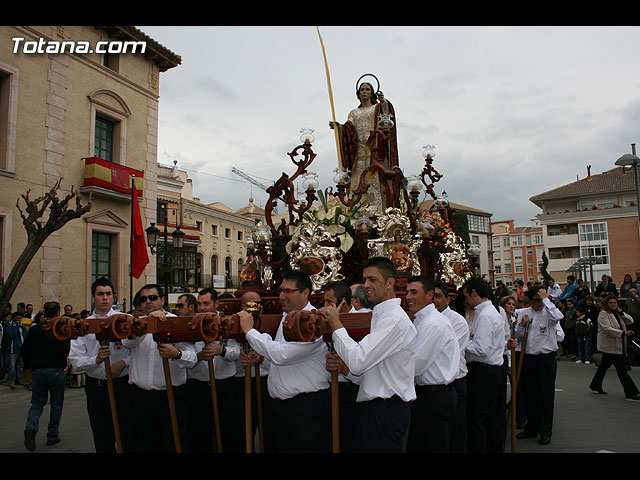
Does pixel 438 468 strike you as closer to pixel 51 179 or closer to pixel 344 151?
pixel 344 151

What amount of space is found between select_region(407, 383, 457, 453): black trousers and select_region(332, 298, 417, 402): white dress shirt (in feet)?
2.32

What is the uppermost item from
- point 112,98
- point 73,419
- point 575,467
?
point 112,98

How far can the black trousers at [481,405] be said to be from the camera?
5.09 metres

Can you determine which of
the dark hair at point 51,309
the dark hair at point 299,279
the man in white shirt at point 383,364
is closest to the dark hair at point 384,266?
the man in white shirt at point 383,364

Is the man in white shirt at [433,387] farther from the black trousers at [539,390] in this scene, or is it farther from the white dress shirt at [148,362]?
the black trousers at [539,390]

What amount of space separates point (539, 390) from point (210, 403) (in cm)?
414

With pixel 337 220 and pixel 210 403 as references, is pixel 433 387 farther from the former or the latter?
pixel 337 220

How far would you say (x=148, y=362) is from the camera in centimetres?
460

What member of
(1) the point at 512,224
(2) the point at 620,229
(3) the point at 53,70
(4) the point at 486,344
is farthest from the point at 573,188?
(4) the point at 486,344

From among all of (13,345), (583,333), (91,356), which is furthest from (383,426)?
(583,333)

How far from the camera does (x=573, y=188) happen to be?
4547 centimetres

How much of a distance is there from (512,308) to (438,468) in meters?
4.03

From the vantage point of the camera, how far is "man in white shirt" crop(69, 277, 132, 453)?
4.76m

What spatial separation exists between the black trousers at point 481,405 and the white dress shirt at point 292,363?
6.67 ft
